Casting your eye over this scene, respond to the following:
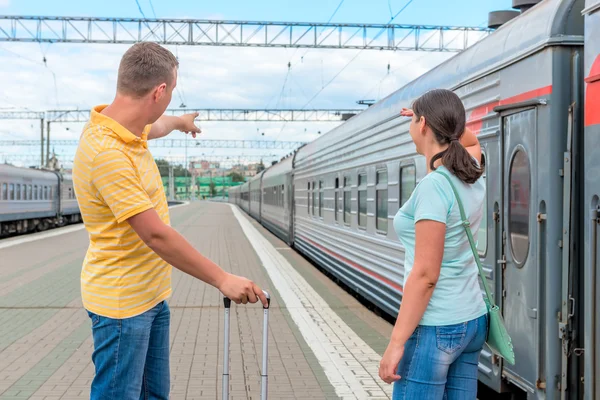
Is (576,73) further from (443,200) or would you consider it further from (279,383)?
(279,383)

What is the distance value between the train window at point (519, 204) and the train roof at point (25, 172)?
86.5 feet

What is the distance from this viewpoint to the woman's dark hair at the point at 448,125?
108 inches

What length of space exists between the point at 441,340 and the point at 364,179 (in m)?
8.42

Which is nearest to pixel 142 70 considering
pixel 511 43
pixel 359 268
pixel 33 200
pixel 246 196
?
pixel 511 43

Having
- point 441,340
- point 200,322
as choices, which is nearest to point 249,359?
point 200,322

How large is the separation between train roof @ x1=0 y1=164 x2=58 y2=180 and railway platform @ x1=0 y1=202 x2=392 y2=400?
571 inches

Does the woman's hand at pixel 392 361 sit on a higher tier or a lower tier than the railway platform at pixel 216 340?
higher

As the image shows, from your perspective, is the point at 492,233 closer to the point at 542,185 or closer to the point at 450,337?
the point at 542,185

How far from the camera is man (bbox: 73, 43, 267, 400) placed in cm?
268

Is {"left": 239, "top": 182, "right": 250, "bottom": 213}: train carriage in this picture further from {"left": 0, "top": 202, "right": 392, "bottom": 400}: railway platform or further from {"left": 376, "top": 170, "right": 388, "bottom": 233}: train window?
{"left": 376, "top": 170, "right": 388, "bottom": 233}: train window

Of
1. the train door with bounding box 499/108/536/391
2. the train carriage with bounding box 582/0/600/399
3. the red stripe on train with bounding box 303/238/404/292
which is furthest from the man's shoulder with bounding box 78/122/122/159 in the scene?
the red stripe on train with bounding box 303/238/404/292

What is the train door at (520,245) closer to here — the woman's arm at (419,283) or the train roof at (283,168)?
the woman's arm at (419,283)

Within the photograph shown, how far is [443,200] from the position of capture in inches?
105

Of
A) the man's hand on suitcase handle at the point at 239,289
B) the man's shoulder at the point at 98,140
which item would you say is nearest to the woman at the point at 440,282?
the man's hand on suitcase handle at the point at 239,289
